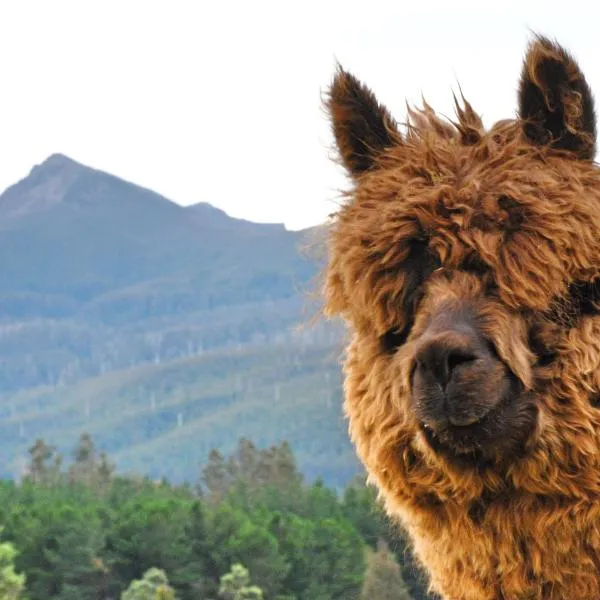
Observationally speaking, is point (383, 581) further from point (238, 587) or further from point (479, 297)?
point (479, 297)

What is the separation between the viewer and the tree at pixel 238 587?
86.6 m

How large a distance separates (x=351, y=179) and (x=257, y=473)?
5740 inches

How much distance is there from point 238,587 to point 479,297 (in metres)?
84.7

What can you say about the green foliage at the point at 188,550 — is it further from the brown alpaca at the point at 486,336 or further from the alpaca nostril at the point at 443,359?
the alpaca nostril at the point at 443,359

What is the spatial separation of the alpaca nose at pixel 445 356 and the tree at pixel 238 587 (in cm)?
8302

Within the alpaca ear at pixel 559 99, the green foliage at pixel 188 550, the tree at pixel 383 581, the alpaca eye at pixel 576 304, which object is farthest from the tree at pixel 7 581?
the alpaca eye at pixel 576 304

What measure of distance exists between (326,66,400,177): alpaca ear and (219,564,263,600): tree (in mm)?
82185

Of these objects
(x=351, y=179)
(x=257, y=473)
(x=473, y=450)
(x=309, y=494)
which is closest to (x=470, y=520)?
(x=473, y=450)

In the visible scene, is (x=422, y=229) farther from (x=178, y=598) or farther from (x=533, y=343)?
(x=178, y=598)

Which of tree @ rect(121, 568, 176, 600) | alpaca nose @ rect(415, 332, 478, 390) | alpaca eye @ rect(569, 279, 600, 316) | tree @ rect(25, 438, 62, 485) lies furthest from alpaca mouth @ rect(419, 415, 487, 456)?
tree @ rect(25, 438, 62, 485)

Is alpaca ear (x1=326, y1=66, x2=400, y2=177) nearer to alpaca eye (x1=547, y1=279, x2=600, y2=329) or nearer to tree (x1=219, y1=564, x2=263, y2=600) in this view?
alpaca eye (x1=547, y1=279, x2=600, y2=329)

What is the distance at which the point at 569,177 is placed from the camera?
4688mm

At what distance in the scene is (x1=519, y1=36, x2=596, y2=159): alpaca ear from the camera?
4761 mm

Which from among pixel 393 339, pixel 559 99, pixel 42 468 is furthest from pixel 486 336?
pixel 42 468
